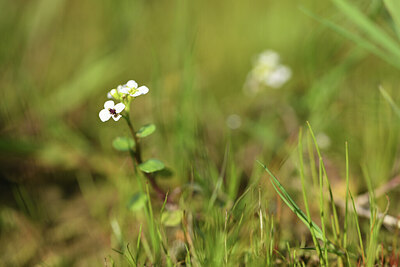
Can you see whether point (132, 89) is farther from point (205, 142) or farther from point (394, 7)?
point (394, 7)

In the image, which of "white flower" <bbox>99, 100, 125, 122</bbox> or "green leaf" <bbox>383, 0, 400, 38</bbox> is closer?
"white flower" <bbox>99, 100, 125, 122</bbox>

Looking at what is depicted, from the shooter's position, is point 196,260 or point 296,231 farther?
point 296,231

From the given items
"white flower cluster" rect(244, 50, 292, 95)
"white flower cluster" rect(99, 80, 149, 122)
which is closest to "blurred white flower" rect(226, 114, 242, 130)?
"white flower cluster" rect(244, 50, 292, 95)

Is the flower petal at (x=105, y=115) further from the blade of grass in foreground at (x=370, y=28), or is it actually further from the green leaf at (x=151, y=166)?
the blade of grass in foreground at (x=370, y=28)

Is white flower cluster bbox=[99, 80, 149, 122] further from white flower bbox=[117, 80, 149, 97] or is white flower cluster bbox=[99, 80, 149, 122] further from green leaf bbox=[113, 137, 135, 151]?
green leaf bbox=[113, 137, 135, 151]

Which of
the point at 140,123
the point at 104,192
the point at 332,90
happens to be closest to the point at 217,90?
the point at 140,123

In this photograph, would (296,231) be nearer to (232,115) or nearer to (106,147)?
(232,115)

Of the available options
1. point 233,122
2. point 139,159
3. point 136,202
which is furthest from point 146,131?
point 233,122

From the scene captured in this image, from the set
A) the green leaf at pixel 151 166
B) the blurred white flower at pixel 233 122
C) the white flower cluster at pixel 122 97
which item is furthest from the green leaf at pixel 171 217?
the blurred white flower at pixel 233 122
